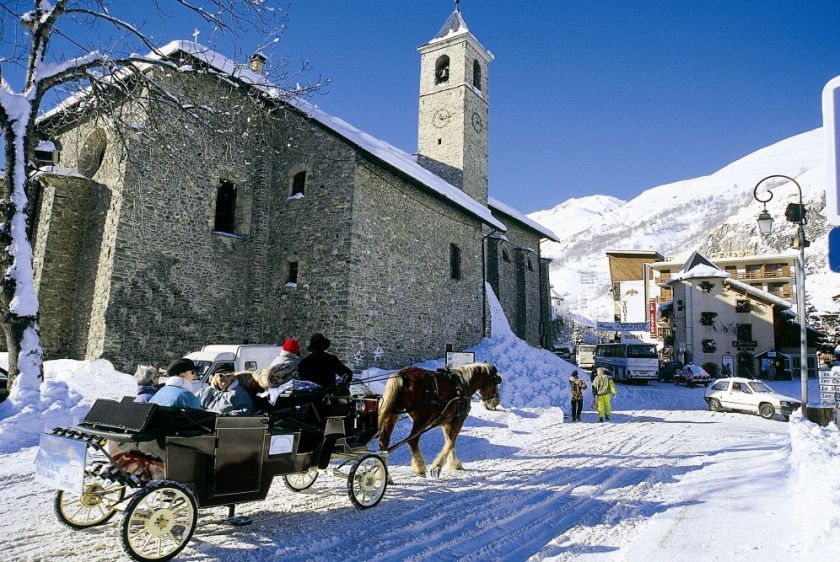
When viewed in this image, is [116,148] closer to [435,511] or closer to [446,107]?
[435,511]

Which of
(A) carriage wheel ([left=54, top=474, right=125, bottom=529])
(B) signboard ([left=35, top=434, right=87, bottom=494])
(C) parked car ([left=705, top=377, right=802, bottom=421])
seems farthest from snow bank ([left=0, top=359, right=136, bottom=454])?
(C) parked car ([left=705, top=377, right=802, bottom=421])

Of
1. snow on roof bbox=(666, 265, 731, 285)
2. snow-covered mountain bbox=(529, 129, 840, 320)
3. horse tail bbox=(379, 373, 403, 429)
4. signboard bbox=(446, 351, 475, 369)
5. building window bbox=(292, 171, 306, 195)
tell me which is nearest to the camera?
horse tail bbox=(379, 373, 403, 429)

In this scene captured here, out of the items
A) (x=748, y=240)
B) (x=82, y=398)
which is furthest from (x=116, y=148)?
(x=748, y=240)

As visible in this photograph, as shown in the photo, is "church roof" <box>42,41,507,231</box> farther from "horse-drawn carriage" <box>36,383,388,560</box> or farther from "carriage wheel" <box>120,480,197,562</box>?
"carriage wheel" <box>120,480,197,562</box>

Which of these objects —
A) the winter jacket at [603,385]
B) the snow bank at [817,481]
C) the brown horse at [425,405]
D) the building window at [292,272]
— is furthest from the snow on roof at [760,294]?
the brown horse at [425,405]

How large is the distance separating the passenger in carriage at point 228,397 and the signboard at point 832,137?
471 cm

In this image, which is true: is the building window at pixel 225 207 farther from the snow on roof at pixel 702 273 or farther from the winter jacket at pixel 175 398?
the snow on roof at pixel 702 273

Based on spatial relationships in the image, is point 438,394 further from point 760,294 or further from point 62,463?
point 760,294

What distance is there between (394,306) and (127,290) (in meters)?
8.16

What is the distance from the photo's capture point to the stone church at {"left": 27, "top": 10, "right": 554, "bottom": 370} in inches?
567

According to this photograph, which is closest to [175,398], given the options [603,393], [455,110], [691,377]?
[603,393]

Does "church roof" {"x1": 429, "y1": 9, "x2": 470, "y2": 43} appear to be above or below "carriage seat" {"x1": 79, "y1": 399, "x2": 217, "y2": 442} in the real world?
above

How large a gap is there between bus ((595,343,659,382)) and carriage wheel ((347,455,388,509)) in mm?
28194

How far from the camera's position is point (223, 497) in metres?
4.55
